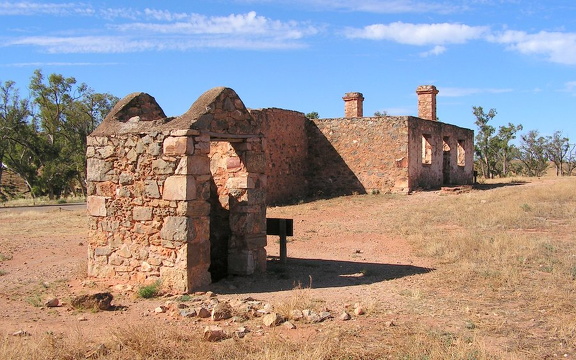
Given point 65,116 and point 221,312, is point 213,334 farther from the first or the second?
point 65,116

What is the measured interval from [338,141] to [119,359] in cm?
1810

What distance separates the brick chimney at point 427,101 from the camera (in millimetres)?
24844

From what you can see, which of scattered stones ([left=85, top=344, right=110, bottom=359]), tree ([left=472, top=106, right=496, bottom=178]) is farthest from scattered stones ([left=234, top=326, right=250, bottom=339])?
tree ([left=472, top=106, right=496, bottom=178])

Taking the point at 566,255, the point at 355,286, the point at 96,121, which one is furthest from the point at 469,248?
the point at 96,121

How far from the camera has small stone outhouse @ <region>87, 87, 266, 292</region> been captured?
799 centimetres

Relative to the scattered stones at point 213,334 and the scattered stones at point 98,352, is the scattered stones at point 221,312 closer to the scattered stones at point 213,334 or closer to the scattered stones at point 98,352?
the scattered stones at point 213,334

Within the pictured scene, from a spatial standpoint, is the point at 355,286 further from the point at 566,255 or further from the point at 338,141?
the point at 338,141

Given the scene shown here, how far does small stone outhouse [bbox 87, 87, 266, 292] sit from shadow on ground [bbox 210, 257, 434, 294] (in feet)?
1.08

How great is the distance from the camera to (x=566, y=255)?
390 inches

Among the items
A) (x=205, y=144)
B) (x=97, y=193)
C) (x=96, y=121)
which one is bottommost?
(x=97, y=193)

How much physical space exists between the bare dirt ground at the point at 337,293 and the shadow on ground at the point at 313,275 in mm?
17

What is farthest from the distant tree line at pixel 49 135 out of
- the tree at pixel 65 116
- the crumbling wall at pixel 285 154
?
the crumbling wall at pixel 285 154

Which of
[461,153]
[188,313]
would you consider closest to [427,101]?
[461,153]

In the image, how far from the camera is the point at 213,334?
222 inches
